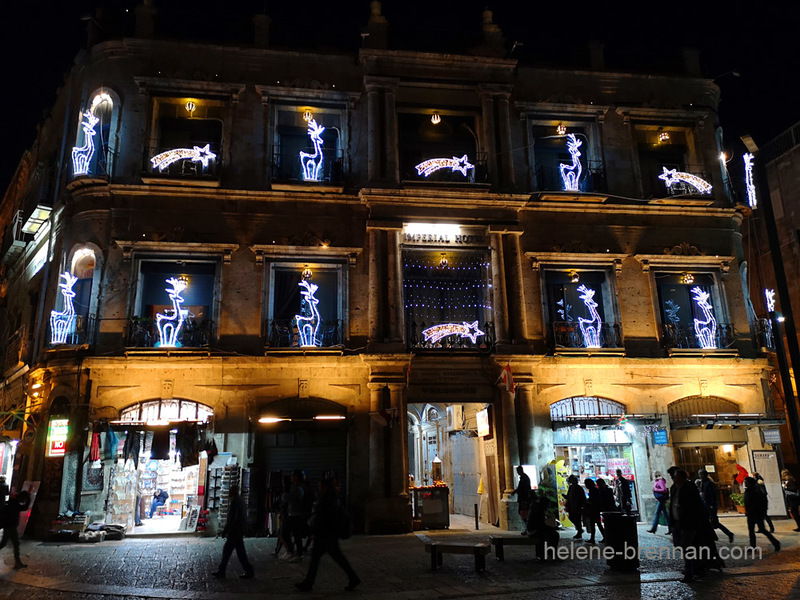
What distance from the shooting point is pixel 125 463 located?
56.1ft

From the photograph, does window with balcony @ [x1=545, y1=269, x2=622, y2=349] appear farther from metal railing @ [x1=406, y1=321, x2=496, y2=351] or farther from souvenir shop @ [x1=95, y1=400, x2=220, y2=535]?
souvenir shop @ [x1=95, y1=400, x2=220, y2=535]

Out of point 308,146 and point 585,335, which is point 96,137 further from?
point 585,335

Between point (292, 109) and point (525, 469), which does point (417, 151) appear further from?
point (525, 469)

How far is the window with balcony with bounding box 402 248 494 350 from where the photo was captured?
18.8 meters

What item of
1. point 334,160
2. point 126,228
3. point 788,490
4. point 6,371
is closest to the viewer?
point 788,490

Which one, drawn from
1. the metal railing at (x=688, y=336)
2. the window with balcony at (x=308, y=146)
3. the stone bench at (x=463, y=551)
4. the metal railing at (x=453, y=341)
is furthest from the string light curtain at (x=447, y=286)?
the stone bench at (x=463, y=551)

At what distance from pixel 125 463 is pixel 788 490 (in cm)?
1747

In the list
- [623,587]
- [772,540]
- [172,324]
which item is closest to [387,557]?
[623,587]

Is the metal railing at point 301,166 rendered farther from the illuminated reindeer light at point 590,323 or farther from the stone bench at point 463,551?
the stone bench at point 463,551

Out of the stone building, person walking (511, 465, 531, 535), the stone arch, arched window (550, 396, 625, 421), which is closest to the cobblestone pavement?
person walking (511, 465, 531, 535)

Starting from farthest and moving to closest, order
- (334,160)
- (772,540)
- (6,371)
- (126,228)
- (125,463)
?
(6,371)
(334,160)
(126,228)
(125,463)
(772,540)

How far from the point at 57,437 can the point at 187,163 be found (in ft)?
29.0

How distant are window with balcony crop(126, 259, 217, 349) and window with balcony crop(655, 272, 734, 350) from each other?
1450 centimetres

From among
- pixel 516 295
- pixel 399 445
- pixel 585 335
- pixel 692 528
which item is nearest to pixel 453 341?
pixel 516 295
